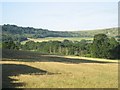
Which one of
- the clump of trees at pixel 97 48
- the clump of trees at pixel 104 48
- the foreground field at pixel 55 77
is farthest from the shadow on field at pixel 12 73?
the clump of trees at pixel 104 48

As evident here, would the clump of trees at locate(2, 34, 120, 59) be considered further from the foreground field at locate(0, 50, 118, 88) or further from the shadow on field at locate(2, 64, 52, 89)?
the shadow on field at locate(2, 64, 52, 89)

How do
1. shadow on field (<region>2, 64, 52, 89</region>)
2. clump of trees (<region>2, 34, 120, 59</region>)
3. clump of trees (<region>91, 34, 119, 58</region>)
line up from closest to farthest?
1. shadow on field (<region>2, 64, 52, 89</region>)
2. clump of trees (<region>91, 34, 119, 58</region>)
3. clump of trees (<region>2, 34, 120, 59</region>)

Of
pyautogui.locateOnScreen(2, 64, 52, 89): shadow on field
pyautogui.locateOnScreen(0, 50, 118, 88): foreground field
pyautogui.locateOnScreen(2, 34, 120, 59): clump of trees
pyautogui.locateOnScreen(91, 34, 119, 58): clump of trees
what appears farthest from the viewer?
pyautogui.locateOnScreen(2, 34, 120, 59): clump of trees

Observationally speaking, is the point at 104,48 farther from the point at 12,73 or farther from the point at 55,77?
the point at 55,77

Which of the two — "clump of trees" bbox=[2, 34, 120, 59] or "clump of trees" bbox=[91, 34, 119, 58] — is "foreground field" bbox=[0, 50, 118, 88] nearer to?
"clump of trees" bbox=[91, 34, 119, 58]

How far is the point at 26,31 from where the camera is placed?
167000 mm

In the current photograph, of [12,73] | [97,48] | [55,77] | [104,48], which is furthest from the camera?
[97,48]

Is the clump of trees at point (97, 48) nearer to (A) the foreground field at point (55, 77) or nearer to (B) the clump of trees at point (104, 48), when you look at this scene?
(B) the clump of trees at point (104, 48)

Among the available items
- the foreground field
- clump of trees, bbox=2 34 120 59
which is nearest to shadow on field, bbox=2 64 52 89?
the foreground field

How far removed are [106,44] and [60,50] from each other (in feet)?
96.0

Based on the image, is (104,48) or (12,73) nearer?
(12,73)

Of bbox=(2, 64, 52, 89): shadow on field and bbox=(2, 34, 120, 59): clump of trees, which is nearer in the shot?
bbox=(2, 64, 52, 89): shadow on field

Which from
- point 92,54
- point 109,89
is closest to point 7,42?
point 92,54

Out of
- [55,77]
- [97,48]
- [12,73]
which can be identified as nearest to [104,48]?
[97,48]
